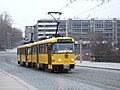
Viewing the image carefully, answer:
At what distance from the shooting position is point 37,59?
42.7 metres

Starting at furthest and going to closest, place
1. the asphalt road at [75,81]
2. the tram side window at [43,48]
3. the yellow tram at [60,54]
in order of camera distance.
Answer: the tram side window at [43,48] < the yellow tram at [60,54] < the asphalt road at [75,81]

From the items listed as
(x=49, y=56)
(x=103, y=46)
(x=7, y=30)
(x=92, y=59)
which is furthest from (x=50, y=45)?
(x=7, y=30)

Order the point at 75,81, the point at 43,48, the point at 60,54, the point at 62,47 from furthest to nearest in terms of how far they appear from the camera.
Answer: the point at 43,48, the point at 62,47, the point at 60,54, the point at 75,81

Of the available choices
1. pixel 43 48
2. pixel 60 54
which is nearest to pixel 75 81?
pixel 60 54

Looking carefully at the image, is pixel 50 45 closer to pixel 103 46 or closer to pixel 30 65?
pixel 30 65

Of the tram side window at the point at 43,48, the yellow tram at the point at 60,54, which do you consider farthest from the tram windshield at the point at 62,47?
the tram side window at the point at 43,48

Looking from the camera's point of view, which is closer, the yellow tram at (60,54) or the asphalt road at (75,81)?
the asphalt road at (75,81)

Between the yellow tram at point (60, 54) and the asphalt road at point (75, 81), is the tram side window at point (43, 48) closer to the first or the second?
the yellow tram at point (60, 54)

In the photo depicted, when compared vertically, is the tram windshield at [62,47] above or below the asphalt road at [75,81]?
above

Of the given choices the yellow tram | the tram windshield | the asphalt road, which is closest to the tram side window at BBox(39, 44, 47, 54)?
the yellow tram

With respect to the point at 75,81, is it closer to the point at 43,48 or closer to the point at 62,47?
the point at 62,47

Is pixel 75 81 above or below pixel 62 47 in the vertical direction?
below

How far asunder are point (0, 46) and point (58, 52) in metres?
142

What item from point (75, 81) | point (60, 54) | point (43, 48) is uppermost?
point (43, 48)
